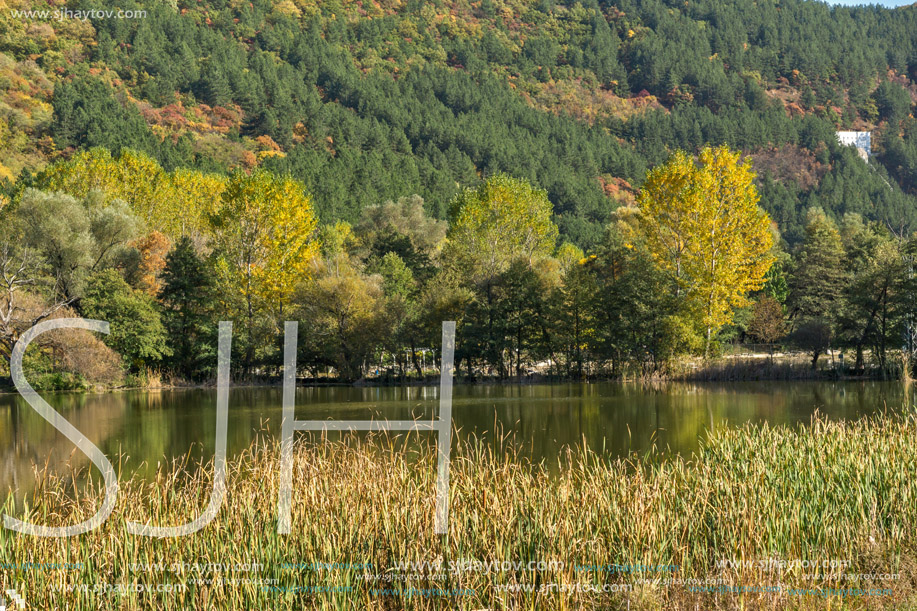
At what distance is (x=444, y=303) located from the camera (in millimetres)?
36562

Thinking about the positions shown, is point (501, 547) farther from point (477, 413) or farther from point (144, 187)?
point (144, 187)

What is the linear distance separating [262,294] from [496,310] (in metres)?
10.7

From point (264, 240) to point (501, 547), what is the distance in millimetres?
34545

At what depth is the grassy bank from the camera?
6383 millimetres

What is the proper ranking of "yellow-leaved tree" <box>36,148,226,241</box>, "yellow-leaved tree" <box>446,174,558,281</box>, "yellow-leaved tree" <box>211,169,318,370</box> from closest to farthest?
"yellow-leaved tree" <box>211,169,318,370</box> → "yellow-leaved tree" <box>446,174,558,281</box> → "yellow-leaved tree" <box>36,148,226,241</box>

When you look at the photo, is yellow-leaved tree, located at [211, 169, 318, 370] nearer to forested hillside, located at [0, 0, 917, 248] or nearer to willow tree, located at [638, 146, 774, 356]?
willow tree, located at [638, 146, 774, 356]

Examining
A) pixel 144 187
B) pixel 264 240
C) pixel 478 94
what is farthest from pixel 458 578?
pixel 478 94

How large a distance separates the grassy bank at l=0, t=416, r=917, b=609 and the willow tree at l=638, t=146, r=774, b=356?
2634cm

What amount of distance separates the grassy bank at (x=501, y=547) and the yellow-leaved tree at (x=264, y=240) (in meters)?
30.9

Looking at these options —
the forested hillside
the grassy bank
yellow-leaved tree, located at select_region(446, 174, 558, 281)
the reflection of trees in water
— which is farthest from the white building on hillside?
the grassy bank

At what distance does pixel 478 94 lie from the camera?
116625 millimetres


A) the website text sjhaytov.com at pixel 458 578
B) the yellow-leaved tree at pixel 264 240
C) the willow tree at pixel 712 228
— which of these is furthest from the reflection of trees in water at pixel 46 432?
the willow tree at pixel 712 228

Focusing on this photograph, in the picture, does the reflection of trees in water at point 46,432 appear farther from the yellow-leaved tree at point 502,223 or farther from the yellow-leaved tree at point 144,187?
the yellow-leaved tree at point 144,187

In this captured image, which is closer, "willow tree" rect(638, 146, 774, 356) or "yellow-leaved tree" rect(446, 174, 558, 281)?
"willow tree" rect(638, 146, 774, 356)
